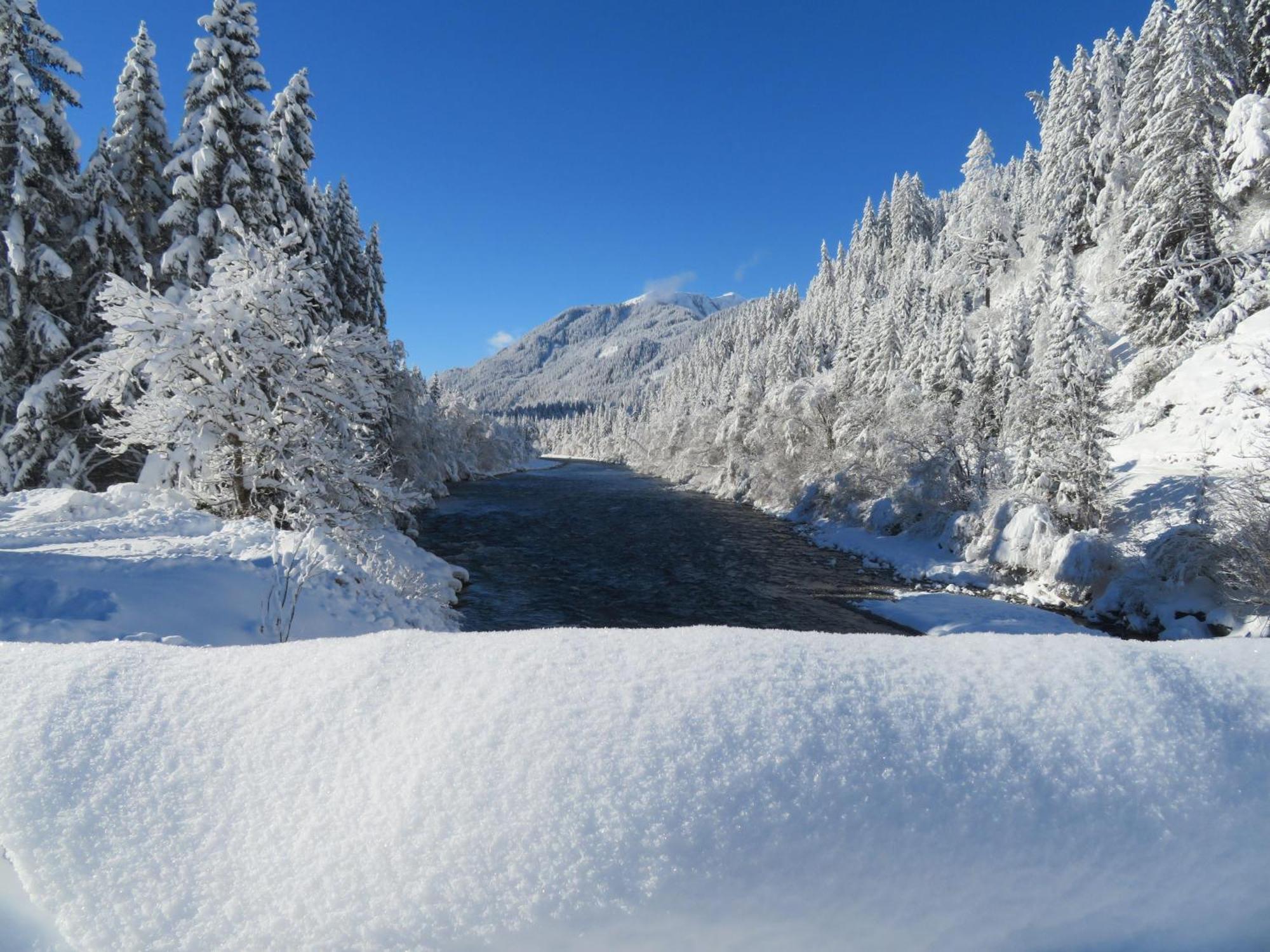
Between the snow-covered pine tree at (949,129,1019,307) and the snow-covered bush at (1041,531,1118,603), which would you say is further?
the snow-covered pine tree at (949,129,1019,307)

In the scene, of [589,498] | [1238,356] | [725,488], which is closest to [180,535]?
[1238,356]

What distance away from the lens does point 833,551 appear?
26375 mm

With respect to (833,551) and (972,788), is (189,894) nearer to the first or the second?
(972,788)

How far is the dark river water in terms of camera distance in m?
17.0

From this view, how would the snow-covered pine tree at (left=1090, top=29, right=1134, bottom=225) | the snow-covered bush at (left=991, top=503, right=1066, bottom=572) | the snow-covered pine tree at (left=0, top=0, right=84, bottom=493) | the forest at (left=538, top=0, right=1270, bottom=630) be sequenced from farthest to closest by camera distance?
the snow-covered pine tree at (left=1090, top=29, right=1134, bottom=225) → the snow-covered bush at (left=991, top=503, right=1066, bottom=572) → the forest at (left=538, top=0, right=1270, bottom=630) → the snow-covered pine tree at (left=0, top=0, right=84, bottom=493)

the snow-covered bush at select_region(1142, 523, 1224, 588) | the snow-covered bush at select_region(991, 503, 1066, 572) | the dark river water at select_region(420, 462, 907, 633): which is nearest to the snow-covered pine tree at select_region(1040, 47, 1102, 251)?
the snow-covered bush at select_region(991, 503, 1066, 572)

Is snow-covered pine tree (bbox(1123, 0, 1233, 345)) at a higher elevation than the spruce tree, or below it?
higher

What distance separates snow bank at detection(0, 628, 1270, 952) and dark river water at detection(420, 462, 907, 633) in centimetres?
1346

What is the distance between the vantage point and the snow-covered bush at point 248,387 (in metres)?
10.9

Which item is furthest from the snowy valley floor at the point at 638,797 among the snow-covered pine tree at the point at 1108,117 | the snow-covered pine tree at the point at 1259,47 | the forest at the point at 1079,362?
the snow-covered pine tree at the point at 1108,117

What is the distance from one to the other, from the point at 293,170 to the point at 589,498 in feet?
99.8

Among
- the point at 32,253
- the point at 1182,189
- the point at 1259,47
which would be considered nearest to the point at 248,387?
the point at 32,253

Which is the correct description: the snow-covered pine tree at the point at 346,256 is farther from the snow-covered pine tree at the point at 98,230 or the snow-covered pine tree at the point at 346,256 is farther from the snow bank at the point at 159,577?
the snow bank at the point at 159,577

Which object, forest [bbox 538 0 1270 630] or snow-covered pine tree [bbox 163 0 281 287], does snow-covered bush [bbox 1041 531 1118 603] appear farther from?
snow-covered pine tree [bbox 163 0 281 287]
